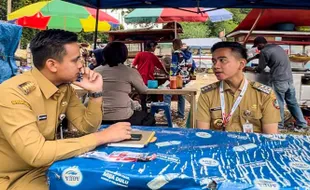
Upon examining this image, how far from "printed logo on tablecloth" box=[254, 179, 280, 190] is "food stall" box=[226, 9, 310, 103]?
603 cm

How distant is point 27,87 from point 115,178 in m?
0.60

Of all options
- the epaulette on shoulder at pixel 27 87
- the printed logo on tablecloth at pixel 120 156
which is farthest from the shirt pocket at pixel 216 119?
Answer: the epaulette on shoulder at pixel 27 87

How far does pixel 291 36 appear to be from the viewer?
7613 millimetres

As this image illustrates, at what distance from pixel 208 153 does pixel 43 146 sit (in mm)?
743

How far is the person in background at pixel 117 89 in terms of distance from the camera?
4125mm

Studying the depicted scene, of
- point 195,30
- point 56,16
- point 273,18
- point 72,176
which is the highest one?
point 195,30

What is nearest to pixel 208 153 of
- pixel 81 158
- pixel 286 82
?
pixel 81 158

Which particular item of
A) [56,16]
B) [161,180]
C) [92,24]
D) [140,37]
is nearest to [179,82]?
[140,37]

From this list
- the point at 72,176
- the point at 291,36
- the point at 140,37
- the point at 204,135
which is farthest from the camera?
the point at 291,36

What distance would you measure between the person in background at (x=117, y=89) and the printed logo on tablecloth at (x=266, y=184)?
2.76m

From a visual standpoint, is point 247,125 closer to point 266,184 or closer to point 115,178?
point 266,184

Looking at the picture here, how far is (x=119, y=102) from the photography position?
163 inches

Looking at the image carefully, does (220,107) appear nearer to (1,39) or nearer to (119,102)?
(119,102)

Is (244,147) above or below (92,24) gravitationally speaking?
below
